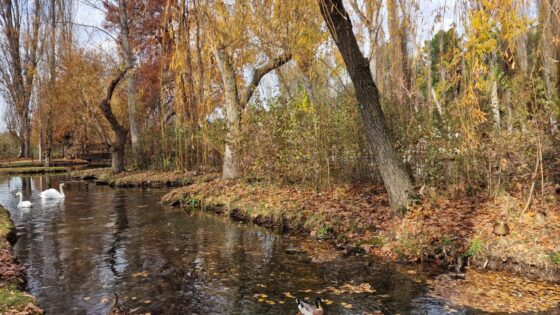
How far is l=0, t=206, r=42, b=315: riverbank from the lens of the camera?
15.3 ft

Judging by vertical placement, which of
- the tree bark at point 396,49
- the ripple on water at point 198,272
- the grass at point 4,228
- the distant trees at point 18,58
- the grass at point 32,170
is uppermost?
the distant trees at point 18,58

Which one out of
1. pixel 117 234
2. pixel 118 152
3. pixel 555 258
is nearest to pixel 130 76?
pixel 118 152

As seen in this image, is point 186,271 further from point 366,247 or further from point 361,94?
point 361,94

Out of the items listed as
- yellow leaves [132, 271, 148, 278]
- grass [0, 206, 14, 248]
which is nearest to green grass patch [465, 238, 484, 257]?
yellow leaves [132, 271, 148, 278]

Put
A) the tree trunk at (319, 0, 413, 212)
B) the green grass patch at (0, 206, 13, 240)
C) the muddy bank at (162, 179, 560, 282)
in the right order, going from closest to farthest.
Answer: the muddy bank at (162, 179, 560, 282) → the tree trunk at (319, 0, 413, 212) → the green grass patch at (0, 206, 13, 240)

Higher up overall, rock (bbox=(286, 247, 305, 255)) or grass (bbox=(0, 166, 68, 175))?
grass (bbox=(0, 166, 68, 175))

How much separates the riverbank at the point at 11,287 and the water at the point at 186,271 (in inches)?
9.0

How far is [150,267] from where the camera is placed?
279 inches

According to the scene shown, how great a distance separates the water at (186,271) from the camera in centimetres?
539

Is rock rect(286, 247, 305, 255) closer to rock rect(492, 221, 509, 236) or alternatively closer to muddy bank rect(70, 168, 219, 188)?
rock rect(492, 221, 509, 236)

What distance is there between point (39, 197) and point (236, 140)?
328 inches

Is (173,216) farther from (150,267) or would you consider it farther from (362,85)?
(362,85)

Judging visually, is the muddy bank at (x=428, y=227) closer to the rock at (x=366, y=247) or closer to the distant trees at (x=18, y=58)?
the rock at (x=366, y=247)

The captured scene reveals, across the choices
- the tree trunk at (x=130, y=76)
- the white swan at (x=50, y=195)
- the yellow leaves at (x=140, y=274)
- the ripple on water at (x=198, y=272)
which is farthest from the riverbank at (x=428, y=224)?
the tree trunk at (x=130, y=76)
